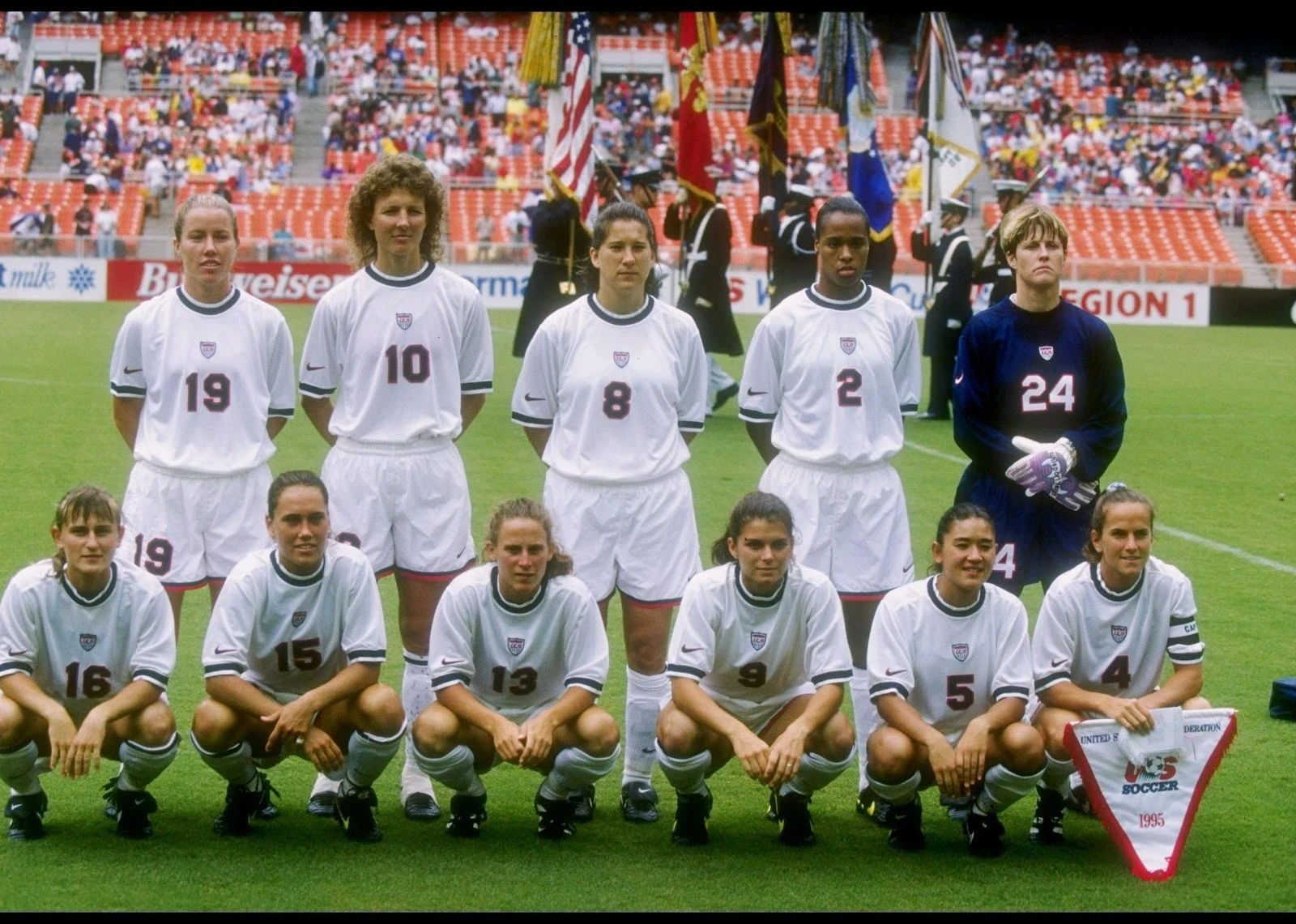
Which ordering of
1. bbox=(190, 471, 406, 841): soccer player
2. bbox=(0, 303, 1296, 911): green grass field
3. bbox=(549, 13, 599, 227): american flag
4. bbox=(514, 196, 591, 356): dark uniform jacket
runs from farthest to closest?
bbox=(514, 196, 591, 356): dark uniform jacket < bbox=(549, 13, 599, 227): american flag < bbox=(190, 471, 406, 841): soccer player < bbox=(0, 303, 1296, 911): green grass field

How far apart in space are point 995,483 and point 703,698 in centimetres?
127

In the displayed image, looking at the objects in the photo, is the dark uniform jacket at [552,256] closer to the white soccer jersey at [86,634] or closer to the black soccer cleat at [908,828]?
the white soccer jersey at [86,634]

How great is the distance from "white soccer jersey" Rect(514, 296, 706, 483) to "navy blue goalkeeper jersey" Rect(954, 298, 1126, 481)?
0.92 meters

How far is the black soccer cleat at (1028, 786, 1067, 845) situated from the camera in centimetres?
507

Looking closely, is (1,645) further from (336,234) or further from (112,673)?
(336,234)

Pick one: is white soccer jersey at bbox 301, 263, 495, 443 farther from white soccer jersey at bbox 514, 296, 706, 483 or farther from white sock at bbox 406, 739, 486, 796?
white sock at bbox 406, 739, 486, 796

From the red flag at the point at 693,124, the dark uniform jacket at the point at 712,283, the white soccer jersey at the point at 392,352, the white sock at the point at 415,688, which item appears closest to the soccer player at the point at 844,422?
the white soccer jersey at the point at 392,352

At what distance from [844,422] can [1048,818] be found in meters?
1.40

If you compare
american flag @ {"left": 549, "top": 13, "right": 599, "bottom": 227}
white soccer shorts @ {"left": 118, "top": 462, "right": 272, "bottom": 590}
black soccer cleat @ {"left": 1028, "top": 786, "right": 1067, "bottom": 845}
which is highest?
american flag @ {"left": 549, "top": 13, "right": 599, "bottom": 227}

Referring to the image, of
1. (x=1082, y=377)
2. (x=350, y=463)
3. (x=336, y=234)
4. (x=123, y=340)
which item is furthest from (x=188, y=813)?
(x=336, y=234)

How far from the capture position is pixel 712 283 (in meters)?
13.9

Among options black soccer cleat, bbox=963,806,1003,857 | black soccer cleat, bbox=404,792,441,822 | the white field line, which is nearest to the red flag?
the white field line

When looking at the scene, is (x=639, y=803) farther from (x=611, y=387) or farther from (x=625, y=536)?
(x=611, y=387)

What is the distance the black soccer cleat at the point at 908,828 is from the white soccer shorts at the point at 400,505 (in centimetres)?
160
